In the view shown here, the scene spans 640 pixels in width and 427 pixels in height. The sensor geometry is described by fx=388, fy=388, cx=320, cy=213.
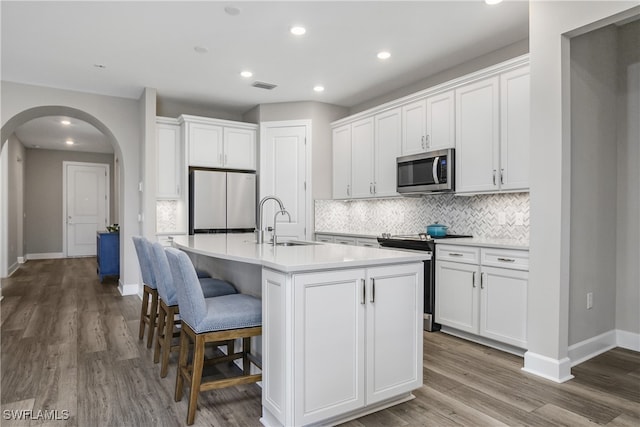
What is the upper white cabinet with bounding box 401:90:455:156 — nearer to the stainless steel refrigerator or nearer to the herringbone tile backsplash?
the herringbone tile backsplash

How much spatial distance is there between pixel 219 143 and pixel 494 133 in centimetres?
365

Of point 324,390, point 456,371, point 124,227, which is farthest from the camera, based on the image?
point 124,227

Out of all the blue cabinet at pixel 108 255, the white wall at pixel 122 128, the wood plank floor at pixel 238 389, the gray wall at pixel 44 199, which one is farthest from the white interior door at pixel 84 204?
the wood plank floor at pixel 238 389

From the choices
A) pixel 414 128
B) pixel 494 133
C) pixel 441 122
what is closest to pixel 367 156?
pixel 414 128

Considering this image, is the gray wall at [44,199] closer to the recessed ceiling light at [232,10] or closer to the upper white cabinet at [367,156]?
the upper white cabinet at [367,156]

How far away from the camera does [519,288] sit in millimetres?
3062

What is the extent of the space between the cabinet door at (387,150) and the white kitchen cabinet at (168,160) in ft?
8.90

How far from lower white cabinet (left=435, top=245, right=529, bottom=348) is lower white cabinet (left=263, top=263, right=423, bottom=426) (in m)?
1.22

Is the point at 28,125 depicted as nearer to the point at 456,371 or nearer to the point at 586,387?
the point at 456,371

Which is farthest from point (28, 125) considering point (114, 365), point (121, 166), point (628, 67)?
point (628, 67)

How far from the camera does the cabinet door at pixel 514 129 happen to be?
10.6ft

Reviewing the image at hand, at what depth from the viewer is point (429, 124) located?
13.6ft

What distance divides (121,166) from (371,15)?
409 cm

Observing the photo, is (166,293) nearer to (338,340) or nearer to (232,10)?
(338,340)
